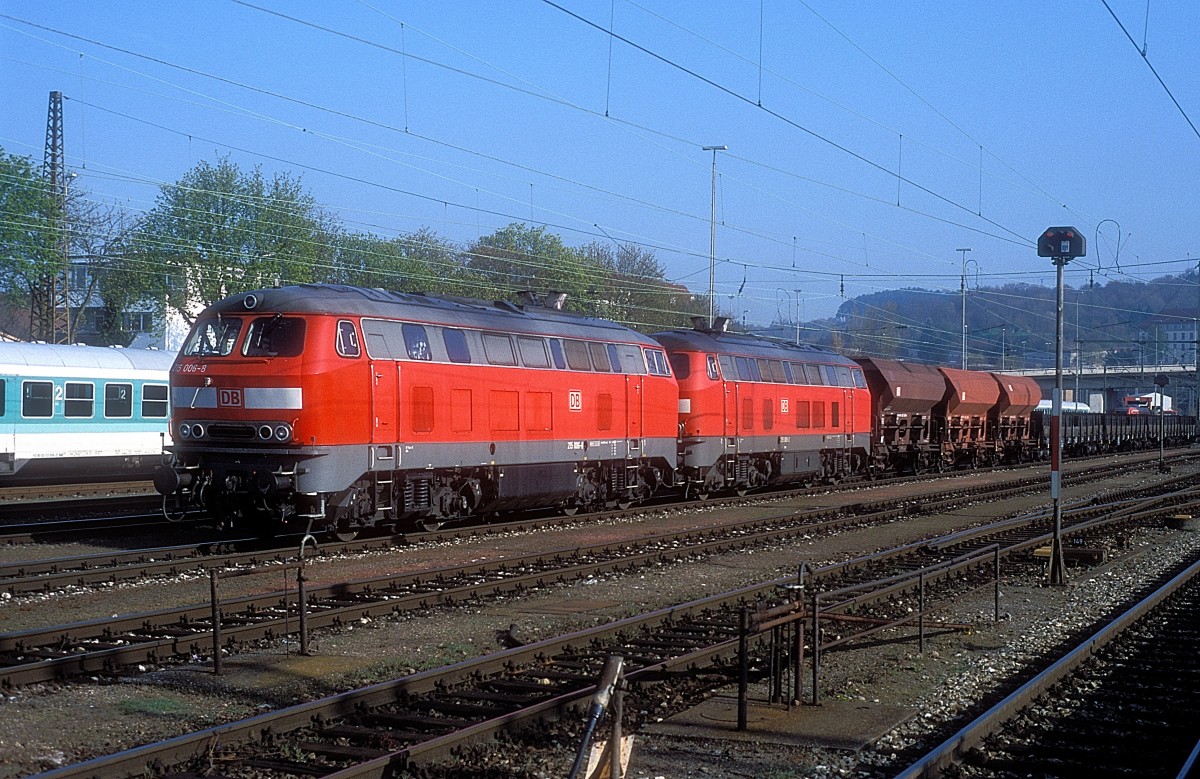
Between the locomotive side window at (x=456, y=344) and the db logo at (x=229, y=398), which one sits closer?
the db logo at (x=229, y=398)

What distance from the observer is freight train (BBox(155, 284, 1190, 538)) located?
1831 centimetres

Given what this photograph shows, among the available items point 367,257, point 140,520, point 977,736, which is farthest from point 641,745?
point 367,257

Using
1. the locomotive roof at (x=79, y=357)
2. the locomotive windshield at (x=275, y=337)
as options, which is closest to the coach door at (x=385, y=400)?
the locomotive windshield at (x=275, y=337)

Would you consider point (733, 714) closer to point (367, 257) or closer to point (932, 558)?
point (932, 558)

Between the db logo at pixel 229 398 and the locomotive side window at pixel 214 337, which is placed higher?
the locomotive side window at pixel 214 337

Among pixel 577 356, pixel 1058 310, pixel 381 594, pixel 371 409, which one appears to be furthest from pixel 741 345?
A: pixel 381 594

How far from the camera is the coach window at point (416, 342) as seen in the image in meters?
20.0

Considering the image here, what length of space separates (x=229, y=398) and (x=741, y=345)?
16035 millimetres

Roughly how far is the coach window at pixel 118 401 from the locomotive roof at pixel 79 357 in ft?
1.73

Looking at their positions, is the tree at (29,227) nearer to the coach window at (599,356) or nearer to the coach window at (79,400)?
the coach window at (79,400)

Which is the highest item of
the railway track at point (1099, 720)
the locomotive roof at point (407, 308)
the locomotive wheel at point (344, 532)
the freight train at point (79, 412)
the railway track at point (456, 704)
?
the locomotive roof at point (407, 308)

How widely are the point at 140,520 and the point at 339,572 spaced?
8066mm

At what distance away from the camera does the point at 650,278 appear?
88.4 meters

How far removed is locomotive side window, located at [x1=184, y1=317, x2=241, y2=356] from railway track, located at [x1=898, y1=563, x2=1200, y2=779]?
1301 cm
